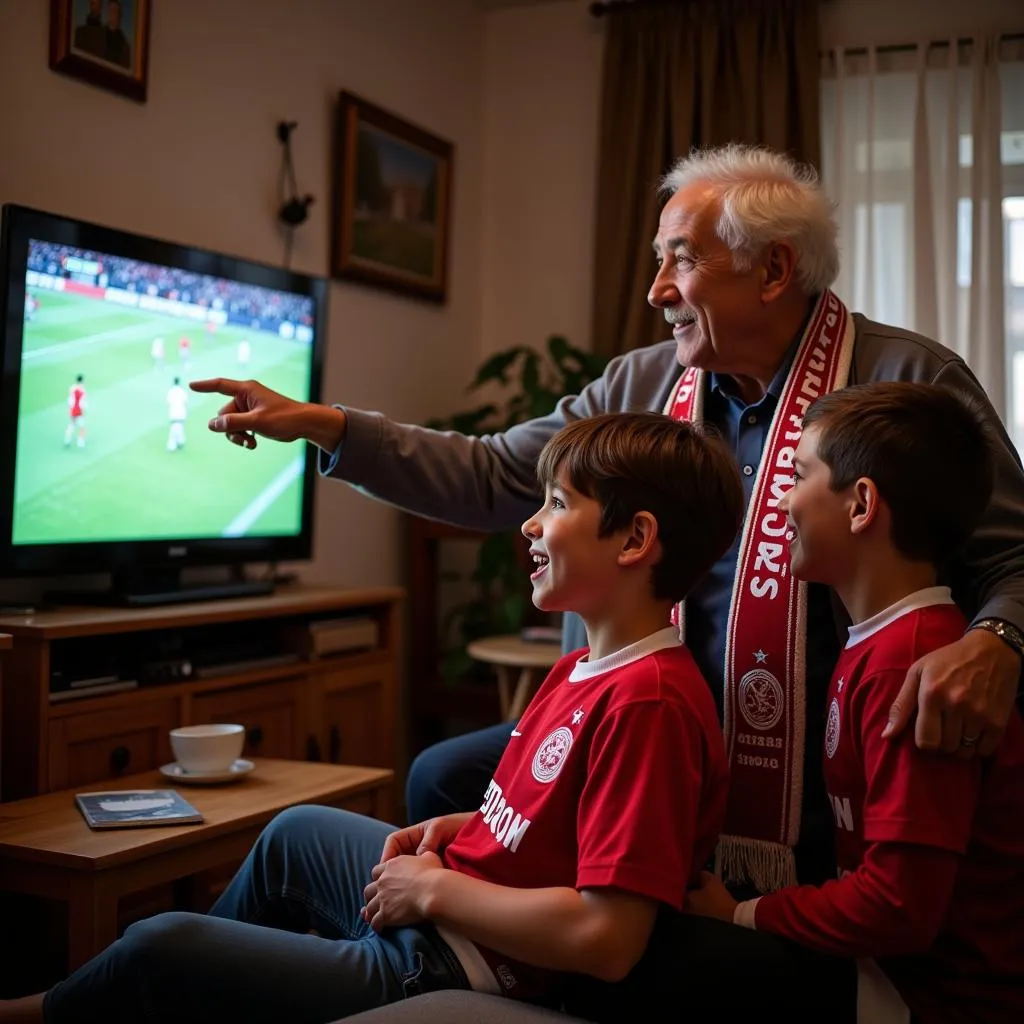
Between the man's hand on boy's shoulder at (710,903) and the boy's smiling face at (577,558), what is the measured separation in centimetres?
32

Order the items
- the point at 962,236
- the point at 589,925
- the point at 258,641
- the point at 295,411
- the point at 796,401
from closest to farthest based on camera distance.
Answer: the point at 589,925 < the point at 796,401 < the point at 295,411 < the point at 258,641 < the point at 962,236

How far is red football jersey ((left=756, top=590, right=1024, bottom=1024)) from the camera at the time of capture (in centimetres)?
113

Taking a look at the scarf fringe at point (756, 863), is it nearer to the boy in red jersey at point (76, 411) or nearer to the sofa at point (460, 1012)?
the sofa at point (460, 1012)

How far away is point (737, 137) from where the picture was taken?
160 inches

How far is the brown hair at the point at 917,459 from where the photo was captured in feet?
4.25

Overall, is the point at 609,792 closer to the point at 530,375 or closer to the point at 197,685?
the point at 197,685

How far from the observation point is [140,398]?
2.71m

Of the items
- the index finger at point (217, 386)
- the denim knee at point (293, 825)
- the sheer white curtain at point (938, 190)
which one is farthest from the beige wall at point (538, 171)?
the denim knee at point (293, 825)

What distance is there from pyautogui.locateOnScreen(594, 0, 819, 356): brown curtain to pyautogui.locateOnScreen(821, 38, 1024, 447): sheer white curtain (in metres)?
0.18

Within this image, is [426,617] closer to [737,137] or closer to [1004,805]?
[737,137]

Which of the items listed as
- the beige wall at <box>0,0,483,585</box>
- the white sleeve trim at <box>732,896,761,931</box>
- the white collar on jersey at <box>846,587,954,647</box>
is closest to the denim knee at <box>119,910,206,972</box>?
the white sleeve trim at <box>732,896,761,931</box>

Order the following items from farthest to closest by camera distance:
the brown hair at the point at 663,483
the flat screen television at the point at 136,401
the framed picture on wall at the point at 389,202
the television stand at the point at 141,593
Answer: the framed picture on wall at the point at 389,202 < the television stand at the point at 141,593 < the flat screen television at the point at 136,401 < the brown hair at the point at 663,483

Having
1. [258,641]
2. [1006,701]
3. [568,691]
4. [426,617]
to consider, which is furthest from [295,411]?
[426,617]

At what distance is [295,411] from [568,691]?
0.67m
